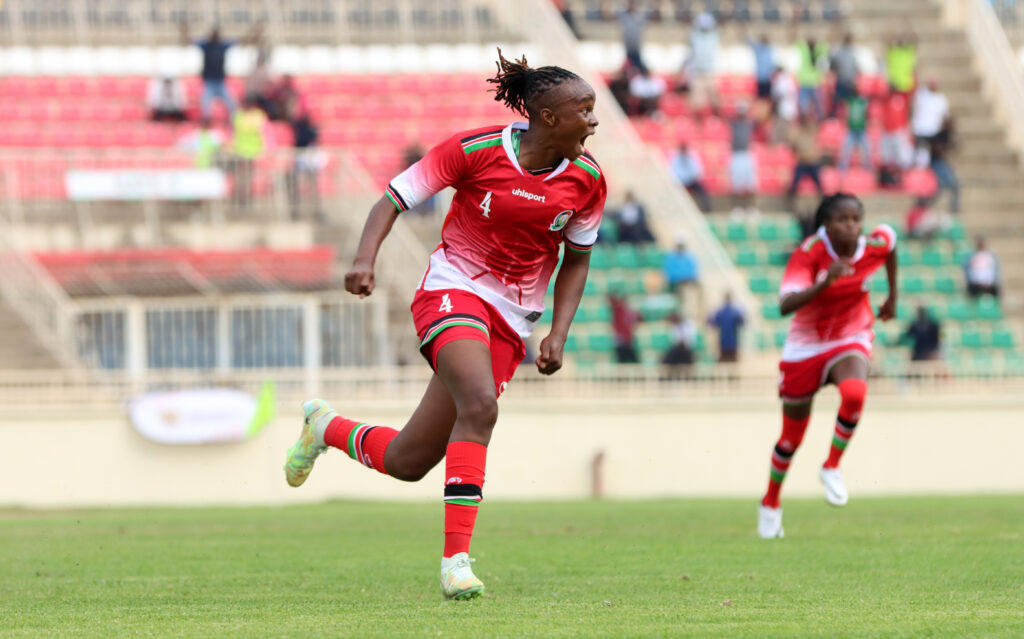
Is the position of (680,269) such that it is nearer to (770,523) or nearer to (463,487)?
(770,523)

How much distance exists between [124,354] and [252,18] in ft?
36.7

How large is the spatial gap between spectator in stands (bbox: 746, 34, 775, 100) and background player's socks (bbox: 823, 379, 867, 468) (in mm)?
17355

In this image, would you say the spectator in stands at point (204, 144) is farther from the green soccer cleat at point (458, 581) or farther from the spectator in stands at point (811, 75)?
the green soccer cleat at point (458, 581)

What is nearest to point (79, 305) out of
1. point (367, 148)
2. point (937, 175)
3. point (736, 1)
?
point (367, 148)

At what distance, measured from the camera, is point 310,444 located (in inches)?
343

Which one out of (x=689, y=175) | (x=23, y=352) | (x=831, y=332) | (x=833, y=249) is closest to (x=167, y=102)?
(x=23, y=352)

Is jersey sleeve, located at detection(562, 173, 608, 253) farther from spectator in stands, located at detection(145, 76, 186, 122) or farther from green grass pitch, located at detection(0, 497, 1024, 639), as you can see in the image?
spectator in stands, located at detection(145, 76, 186, 122)

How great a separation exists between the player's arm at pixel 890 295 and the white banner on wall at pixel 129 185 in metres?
13.2

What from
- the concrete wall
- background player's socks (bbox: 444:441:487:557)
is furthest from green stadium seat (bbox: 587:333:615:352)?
background player's socks (bbox: 444:441:487:557)

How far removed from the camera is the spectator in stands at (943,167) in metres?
26.5

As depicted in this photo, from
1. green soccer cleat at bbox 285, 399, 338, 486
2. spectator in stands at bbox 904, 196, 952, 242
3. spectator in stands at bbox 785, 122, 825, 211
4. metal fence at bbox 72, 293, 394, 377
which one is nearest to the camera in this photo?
green soccer cleat at bbox 285, 399, 338, 486

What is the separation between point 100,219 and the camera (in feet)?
74.0

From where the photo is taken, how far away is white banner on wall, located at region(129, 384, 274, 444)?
19234 millimetres

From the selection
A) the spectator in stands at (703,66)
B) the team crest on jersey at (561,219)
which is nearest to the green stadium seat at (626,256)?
the spectator in stands at (703,66)
